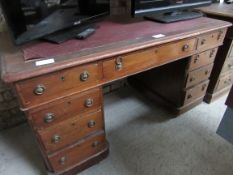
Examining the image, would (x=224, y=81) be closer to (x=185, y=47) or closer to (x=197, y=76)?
(x=197, y=76)

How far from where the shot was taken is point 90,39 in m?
1.08

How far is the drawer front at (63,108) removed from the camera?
911 millimetres

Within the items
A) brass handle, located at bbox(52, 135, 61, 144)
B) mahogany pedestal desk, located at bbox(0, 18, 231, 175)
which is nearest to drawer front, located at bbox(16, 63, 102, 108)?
mahogany pedestal desk, located at bbox(0, 18, 231, 175)

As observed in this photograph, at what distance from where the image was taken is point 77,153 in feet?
3.88

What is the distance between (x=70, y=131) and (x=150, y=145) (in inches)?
27.9

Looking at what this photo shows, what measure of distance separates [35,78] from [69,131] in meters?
0.39

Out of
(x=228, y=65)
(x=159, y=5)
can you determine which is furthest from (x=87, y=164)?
(x=228, y=65)

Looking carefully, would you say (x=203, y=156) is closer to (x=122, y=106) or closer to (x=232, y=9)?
(x=122, y=106)

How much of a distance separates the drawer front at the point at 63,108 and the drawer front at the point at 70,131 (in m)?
0.04

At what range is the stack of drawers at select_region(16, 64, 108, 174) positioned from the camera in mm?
855

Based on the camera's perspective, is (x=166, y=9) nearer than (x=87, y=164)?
No

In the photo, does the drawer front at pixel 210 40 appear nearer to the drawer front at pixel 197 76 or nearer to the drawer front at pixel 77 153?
the drawer front at pixel 197 76

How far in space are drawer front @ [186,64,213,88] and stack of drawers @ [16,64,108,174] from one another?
0.81 metres

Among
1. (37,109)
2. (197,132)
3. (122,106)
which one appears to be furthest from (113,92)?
(37,109)
